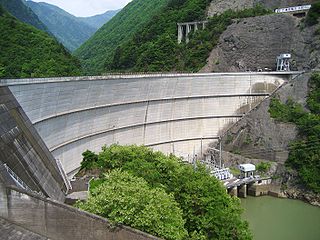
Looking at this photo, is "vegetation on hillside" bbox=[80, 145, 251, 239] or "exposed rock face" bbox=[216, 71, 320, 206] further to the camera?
"exposed rock face" bbox=[216, 71, 320, 206]

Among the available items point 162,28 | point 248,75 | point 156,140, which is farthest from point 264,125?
point 162,28

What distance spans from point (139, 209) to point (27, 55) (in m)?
34.9

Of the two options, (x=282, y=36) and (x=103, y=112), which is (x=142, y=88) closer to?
(x=103, y=112)

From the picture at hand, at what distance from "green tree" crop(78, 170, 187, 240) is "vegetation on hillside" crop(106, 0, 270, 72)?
33.8 meters

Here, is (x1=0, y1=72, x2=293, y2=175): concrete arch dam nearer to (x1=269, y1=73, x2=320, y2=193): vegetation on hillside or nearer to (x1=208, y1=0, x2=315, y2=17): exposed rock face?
(x1=269, y1=73, x2=320, y2=193): vegetation on hillside

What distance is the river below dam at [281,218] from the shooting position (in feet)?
74.0

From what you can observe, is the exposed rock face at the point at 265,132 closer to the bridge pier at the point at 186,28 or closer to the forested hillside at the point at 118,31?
the bridge pier at the point at 186,28

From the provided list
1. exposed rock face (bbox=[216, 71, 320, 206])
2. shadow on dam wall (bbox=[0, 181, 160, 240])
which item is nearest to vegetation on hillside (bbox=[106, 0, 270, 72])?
exposed rock face (bbox=[216, 71, 320, 206])

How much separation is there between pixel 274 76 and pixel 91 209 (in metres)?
30.0

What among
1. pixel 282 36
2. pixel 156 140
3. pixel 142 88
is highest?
→ pixel 282 36

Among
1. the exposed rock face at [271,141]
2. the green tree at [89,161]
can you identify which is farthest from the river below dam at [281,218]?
the green tree at [89,161]

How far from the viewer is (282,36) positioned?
43.1 m

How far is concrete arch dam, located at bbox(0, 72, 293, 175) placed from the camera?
21.8m

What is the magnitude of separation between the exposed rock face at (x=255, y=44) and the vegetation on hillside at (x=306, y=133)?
949 centimetres
